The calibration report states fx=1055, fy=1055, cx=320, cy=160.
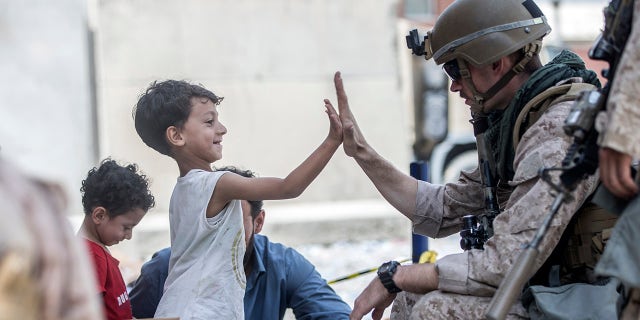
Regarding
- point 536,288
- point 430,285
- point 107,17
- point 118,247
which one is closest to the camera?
point 536,288

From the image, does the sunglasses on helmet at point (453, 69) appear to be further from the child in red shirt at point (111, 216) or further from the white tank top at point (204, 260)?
the child in red shirt at point (111, 216)

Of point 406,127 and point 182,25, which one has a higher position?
point 182,25

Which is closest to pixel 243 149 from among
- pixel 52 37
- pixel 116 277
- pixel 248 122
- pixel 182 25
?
pixel 248 122

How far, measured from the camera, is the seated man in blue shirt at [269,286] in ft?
15.5

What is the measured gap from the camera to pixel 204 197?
12.5ft

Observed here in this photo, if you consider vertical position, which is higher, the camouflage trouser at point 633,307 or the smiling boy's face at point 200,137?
the smiling boy's face at point 200,137

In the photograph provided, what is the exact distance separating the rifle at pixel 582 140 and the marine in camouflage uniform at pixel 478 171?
0.29 meters

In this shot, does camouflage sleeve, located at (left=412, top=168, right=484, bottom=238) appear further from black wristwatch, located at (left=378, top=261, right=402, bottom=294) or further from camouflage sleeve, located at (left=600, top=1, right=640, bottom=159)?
camouflage sleeve, located at (left=600, top=1, right=640, bottom=159)

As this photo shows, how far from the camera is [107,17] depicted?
10477mm

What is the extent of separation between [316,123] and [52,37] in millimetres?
2757

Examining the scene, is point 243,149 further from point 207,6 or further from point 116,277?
point 116,277

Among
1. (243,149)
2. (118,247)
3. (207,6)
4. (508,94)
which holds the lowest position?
(118,247)

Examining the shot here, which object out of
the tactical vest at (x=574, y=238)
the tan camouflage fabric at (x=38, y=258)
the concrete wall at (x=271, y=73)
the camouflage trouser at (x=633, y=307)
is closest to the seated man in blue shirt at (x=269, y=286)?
the tactical vest at (x=574, y=238)

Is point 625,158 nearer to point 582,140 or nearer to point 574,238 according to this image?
point 582,140
